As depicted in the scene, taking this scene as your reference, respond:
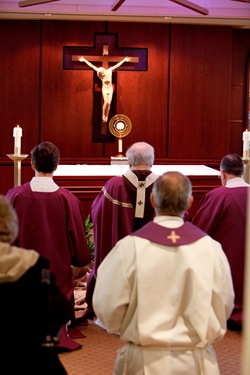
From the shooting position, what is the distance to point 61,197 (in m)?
5.55

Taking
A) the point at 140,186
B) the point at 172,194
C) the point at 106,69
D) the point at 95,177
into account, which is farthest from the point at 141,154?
the point at 106,69

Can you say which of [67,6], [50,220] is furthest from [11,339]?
[67,6]

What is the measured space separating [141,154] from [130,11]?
5.29m

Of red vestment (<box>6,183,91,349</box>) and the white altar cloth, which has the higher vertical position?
the white altar cloth

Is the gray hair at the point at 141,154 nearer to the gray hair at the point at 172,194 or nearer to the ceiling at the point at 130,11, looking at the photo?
the gray hair at the point at 172,194

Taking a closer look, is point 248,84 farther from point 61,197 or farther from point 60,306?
point 60,306

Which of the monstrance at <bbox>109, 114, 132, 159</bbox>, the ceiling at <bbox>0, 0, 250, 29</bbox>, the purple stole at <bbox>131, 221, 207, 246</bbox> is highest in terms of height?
the ceiling at <bbox>0, 0, 250, 29</bbox>

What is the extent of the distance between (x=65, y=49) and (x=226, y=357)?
6603 millimetres

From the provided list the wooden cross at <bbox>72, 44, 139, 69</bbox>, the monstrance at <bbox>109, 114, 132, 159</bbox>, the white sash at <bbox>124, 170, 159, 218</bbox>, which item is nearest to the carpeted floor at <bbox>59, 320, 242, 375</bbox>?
the white sash at <bbox>124, 170, 159, 218</bbox>

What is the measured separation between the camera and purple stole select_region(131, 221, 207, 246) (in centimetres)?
363

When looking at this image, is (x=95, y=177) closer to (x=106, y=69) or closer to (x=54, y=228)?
(x=54, y=228)

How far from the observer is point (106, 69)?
35.6 ft

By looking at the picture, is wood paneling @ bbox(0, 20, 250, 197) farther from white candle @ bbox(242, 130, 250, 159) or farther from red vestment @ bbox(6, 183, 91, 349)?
red vestment @ bbox(6, 183, 91, 349)

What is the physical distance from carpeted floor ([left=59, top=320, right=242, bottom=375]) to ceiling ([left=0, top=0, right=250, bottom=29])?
5628 mm
